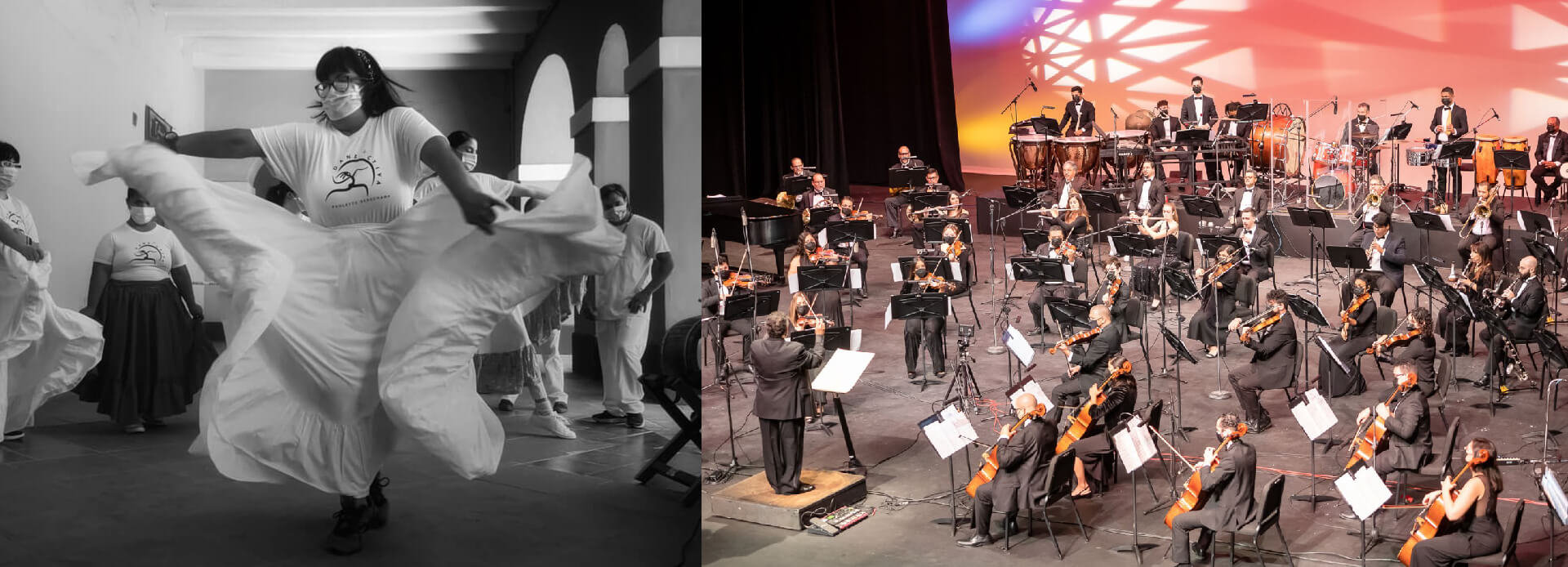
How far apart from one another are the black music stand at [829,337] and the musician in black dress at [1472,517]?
4.02 meters

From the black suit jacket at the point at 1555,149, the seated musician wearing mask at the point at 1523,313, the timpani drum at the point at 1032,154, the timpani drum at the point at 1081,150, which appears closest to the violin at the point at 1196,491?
the seated musician wearing mask at the point at 1523,313

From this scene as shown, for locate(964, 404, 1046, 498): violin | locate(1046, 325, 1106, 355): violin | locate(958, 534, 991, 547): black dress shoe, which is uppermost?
locate(1046, 325, 1106, 355): violin

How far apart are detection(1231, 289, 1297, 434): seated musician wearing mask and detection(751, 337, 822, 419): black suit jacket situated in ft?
11.5

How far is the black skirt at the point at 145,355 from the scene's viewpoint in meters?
4.84

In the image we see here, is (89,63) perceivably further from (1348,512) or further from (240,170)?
(1348,512)

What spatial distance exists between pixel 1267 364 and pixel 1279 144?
8.23 m

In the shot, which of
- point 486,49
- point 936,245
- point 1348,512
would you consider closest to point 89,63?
point 486,49

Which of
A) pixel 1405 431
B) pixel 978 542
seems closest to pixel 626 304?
pixel 978 542

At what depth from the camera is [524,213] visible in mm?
4996

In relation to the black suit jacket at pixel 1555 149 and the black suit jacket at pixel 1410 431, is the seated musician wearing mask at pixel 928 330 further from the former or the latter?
the black suit jacket at pixel 1555 149

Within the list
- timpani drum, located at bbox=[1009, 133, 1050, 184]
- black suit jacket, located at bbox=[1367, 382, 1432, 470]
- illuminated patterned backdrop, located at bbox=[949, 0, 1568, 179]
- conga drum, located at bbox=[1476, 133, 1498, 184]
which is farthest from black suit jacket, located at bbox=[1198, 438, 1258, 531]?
illuminated patterned backdrop, located at bbox=[949, 0, 1568, 179]

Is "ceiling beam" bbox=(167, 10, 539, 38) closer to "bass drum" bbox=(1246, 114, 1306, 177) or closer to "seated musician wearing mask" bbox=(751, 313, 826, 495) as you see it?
"seated musician wearing mask" bbox=(751, 313, 826, 495)

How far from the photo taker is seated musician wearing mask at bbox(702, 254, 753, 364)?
1201cm

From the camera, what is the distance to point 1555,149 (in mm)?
16719
